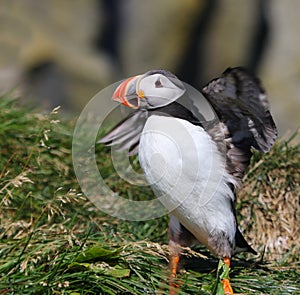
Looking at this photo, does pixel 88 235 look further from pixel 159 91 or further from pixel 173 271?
pixel 159 91

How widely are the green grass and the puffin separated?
6.2 inches

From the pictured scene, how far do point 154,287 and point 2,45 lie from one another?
7076mm

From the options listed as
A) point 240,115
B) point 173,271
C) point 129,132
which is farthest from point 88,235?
point 129,132

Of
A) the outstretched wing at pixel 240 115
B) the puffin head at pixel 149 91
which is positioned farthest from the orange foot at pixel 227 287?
the puffin head at pixel 149 91

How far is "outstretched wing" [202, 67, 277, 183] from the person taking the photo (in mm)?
2730

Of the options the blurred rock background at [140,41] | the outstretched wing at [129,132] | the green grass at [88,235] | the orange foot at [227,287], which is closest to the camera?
the green grass at [88,235]

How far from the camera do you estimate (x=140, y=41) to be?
9727mm

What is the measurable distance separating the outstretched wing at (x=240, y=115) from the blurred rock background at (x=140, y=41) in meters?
6.10

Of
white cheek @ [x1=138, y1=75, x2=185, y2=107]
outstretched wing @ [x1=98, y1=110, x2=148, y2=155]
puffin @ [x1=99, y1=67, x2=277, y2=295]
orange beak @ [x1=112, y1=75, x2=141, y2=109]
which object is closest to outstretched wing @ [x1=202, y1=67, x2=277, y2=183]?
puffin @ [x1=99, y1=67, x2=277, y2=295]

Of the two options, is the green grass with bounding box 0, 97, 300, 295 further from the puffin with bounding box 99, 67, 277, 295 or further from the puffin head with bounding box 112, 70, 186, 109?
the puffin head with bounding box 112, 70, 186, 109

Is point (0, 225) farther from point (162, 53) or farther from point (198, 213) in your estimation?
point (162, 53)

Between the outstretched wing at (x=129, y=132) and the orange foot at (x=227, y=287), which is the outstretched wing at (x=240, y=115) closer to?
the orange foot at (x=227, y=287)

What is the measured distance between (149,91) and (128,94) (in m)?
0.08

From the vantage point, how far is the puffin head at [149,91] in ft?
9.37
